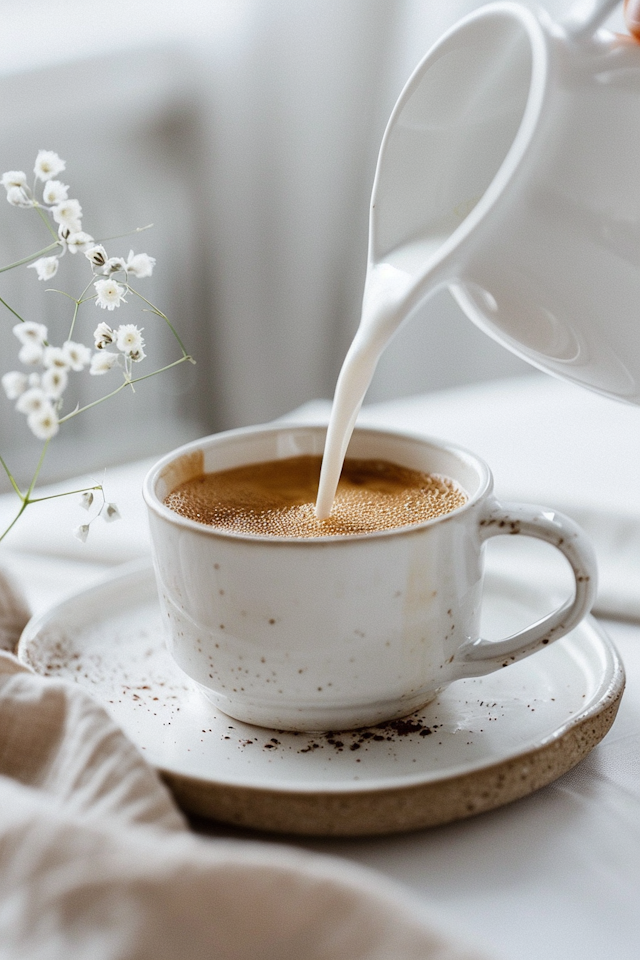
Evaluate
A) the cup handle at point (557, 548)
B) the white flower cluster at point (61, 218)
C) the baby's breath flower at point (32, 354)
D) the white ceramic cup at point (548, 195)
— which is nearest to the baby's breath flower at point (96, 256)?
the white flower cluster at point (61, 218)

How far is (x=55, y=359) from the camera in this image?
59cm

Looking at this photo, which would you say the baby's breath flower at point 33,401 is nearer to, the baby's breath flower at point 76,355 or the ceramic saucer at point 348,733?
the baby's breath flower at point 76,355

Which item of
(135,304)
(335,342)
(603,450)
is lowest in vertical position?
(335,342)

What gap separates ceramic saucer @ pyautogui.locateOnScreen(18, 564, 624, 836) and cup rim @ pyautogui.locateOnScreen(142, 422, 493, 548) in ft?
0.46

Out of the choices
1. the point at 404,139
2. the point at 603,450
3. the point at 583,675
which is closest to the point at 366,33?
the point at 603,450

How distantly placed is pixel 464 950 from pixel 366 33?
255 cm

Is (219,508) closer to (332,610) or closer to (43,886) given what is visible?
(332,610)

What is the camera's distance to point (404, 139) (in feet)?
2.55

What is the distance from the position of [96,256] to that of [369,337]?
0.20 meters

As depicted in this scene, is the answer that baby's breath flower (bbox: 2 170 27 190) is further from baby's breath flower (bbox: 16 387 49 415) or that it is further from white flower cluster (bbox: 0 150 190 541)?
baby's breath flower (bbox: 16 387 49 415)

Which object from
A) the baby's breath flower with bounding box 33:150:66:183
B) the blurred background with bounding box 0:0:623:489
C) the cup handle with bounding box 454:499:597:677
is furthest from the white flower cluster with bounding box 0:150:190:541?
the blurred background with bounding box 0:0:623:489

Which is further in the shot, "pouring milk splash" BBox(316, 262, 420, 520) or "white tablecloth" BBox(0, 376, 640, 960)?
"pouring milk splash" BBox(316, 262, 420, 520)

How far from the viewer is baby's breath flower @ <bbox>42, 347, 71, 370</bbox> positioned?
0.58 meters

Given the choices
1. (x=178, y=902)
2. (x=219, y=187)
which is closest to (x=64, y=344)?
(x=178, y=902)
